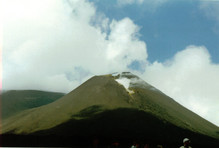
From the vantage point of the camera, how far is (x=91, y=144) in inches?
7805

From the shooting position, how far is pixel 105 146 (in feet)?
639

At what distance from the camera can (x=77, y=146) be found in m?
194

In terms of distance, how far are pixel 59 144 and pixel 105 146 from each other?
34.9m

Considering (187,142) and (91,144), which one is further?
(91,144)

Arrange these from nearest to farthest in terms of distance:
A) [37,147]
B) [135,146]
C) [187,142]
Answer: [187,142] < [135,146] < [37,147]

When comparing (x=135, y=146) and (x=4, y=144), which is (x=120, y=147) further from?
(x=135, y=146)

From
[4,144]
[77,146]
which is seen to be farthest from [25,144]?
[77,146]

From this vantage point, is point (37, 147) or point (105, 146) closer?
point (37, 147)

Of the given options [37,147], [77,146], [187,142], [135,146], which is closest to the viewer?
[187,142]

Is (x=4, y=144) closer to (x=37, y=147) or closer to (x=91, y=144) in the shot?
(x=37, y=147)

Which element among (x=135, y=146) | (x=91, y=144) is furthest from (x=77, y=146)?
(x=135, y=146)

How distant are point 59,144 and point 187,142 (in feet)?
635

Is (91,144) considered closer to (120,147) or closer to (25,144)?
(120,147)

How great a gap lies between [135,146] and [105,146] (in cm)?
17930
